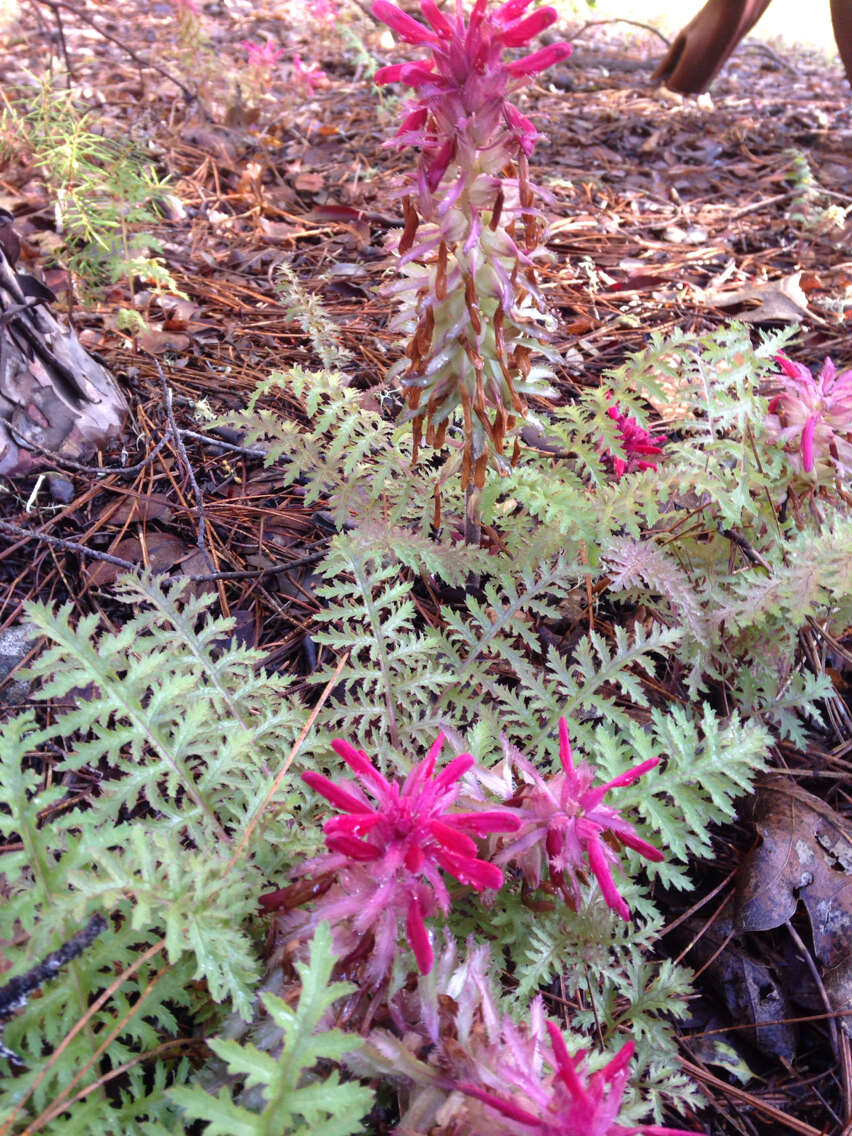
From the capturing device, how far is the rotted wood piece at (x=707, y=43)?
568cm

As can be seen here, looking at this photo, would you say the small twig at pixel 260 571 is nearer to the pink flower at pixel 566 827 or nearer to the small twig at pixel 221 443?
the small twig at pixel 221 443

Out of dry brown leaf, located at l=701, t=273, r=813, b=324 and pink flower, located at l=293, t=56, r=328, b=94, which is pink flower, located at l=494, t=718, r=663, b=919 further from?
pink flower, located at l=293, t=56, r=328, b=94

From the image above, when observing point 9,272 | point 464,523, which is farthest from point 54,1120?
point 9,272

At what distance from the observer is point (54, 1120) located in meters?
1.13

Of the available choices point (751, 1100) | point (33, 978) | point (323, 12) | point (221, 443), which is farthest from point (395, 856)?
point (323, 12)

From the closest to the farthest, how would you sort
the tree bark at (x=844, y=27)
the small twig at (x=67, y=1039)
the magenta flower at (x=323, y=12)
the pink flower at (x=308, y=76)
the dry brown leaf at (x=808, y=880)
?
A: the small twig at (x=67, y=1039)
the dry brown leaf at (x=808, y=880)
the tree bark at (x=844, y=27)
the pink flower at (x=308, y=76)
the magenta flower at (x=323, y=12)

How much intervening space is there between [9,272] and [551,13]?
1.78 m

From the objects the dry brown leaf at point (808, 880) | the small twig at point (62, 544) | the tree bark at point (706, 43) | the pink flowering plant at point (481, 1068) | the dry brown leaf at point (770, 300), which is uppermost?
the tree bark at point (706, 43)

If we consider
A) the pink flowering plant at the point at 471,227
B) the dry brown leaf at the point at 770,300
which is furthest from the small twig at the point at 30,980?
the dry brown leaf at the point at 770,300

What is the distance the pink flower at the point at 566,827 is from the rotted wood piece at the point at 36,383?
6.28 ft

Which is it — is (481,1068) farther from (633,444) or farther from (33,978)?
(633,444)

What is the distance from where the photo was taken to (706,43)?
5.98 metres

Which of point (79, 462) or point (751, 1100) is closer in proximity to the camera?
point (751, 1100)

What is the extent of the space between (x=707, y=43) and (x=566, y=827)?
6566 millimetres
